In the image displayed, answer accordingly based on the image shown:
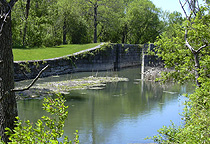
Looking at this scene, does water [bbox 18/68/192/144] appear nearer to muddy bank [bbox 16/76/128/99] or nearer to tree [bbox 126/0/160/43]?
muddy bank [bbox 16/76/128/99]

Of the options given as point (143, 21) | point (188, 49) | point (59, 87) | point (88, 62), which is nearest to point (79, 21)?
point (88, 62)

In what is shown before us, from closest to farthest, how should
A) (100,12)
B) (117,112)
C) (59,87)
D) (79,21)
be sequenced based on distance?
1. (117,112)
2. (59,87)
3. (79,21)
4. (100,12)

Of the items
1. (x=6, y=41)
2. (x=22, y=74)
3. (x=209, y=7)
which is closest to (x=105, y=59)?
(x=22, y=74)

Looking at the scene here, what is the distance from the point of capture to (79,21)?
32625 mm

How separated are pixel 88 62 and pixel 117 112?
532 inches

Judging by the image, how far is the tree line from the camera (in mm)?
26375

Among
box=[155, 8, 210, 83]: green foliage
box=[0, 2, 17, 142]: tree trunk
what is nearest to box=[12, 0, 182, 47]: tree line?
box=[155, 8, 210, 83]: green foliage

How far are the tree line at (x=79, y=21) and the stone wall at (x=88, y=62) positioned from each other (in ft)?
14.6

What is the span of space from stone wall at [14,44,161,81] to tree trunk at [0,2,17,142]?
43.0 feet

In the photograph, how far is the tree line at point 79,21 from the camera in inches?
1038

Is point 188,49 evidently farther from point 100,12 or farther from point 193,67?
point 100,12

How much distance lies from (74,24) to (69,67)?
10238 millimetres

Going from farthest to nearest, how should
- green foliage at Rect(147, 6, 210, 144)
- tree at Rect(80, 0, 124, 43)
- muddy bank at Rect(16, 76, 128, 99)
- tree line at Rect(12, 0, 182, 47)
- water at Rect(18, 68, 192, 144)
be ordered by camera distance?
tree at Rect(80, 0, 124, 43), tree line at Rect(12, 0, 182, 47), muddy bank at Rect(16, 76, 128, 99), water at Rect(18, 68, 192, 144), green foliage at Rect(147, 6, 210, 144)

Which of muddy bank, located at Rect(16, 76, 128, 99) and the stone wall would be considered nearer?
muddy bank, located at Rect(16, 76, 128, 99)
